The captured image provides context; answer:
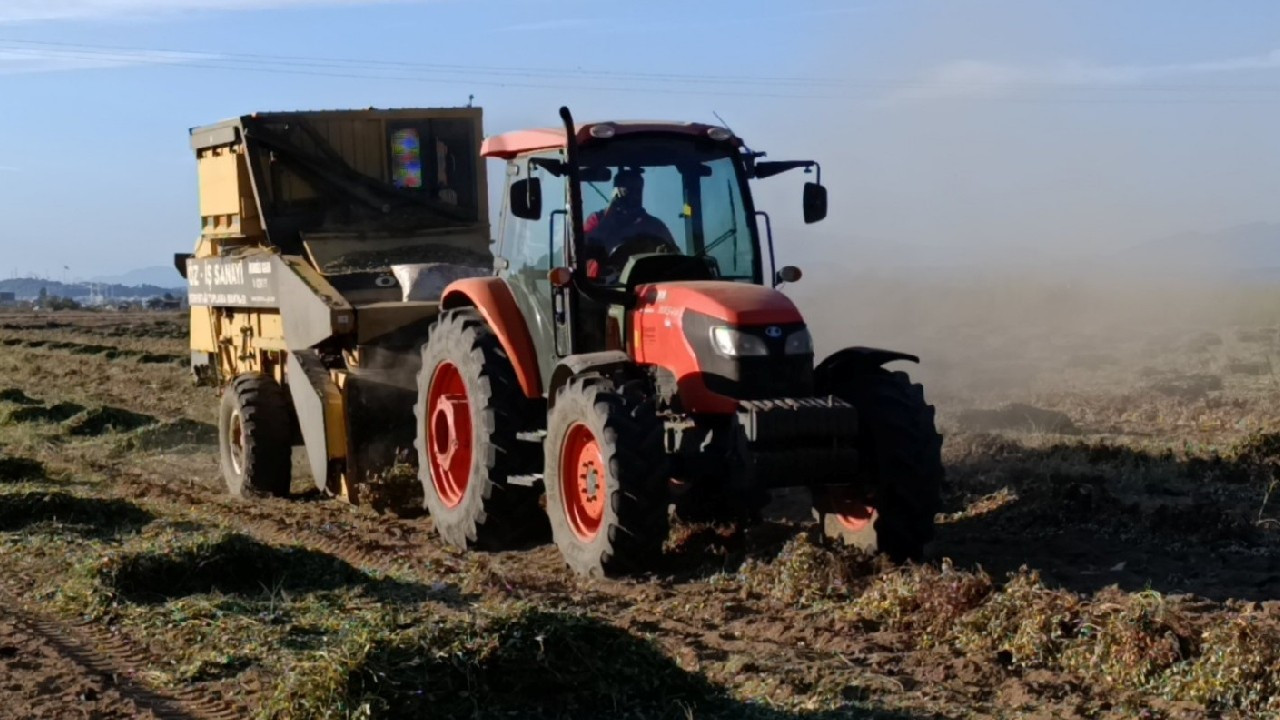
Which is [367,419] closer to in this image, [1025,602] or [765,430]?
[765,430]

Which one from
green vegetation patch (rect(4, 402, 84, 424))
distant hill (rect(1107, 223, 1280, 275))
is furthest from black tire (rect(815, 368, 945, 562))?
distant hill (rect(1107, 223, 1280, 275))

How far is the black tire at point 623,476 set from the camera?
7.88 m

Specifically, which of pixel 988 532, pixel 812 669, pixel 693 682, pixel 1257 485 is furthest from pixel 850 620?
pixel 1257 485

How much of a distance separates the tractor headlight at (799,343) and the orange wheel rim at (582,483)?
45.4 inches

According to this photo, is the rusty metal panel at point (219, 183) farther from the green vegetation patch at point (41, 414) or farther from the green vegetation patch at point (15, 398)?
the green vegetation patch at point (15, 398)

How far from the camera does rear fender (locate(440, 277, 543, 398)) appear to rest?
9.28 metres

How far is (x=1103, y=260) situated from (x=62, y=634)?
8064 cm

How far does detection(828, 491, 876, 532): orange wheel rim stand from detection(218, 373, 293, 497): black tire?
17.2 ft

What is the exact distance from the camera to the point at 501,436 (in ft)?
30.2

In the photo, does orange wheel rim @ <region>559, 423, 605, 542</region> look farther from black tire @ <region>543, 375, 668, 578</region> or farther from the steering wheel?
the steering wheel

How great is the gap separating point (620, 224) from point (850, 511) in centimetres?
207

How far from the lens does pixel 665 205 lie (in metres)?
8.95

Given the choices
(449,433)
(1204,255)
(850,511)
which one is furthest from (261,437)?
(1204,255)

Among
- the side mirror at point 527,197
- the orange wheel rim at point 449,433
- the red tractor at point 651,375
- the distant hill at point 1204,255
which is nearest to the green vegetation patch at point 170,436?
the orange wheel rim at point 449,433
